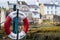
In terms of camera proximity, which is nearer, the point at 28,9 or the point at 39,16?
the point at 28,9

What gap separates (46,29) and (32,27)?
1.20 ft

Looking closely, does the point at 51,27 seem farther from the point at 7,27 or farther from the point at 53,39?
the point at 7,27

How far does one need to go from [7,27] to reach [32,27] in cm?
118

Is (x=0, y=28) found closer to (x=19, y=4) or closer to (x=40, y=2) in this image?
(x=19, y=4)

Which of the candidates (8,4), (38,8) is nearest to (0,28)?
(8,4)

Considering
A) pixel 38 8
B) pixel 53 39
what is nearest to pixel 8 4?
pixel 38 8

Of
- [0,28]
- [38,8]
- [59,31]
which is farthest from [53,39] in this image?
[0,28]

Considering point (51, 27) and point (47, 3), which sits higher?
point (47, 3)

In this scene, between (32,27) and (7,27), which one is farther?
(32,27)

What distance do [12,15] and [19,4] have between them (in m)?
1.11

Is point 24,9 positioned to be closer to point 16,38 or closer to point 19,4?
point 19,4

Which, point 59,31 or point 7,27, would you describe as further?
point 59,31

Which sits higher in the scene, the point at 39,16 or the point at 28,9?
the point at 28,9

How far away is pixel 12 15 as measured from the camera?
6.28 meters
